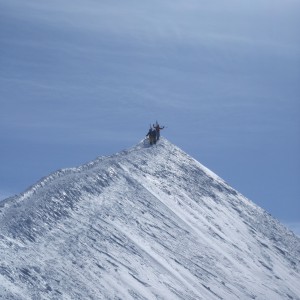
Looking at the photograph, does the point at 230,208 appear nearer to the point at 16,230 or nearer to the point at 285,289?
the point at 285,289

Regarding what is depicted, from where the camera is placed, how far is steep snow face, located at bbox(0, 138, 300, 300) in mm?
31266

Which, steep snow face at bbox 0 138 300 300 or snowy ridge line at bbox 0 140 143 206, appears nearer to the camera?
steep snow face at bbox 0 138 300 300

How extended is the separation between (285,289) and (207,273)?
5167 mm

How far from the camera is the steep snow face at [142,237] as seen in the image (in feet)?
103

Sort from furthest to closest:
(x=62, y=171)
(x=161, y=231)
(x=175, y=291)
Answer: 1. (x=62, y=171)
2. (x=161, y=231)
3. (x=175, y=291)

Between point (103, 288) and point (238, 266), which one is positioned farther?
point (238, 266)

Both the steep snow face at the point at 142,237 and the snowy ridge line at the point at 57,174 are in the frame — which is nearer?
the steep snow face at the point at 142,237

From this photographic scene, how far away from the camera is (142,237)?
37500mm

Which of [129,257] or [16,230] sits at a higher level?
[129,257]

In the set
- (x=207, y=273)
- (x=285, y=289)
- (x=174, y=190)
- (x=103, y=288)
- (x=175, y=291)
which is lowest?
(x=103, y=288)

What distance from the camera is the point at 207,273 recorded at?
37.3 metres

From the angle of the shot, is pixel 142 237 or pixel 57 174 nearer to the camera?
pixel 142 237

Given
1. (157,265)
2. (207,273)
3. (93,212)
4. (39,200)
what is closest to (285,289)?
(207,273)

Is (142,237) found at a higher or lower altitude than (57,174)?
lower
